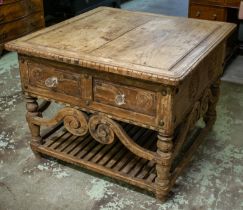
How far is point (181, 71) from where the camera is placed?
149 centimetres

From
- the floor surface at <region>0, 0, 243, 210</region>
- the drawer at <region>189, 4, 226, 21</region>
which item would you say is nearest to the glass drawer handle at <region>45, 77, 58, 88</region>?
the floor surface at <region>0, 0, 243, 210</region>

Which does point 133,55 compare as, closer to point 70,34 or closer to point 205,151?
point 70,34

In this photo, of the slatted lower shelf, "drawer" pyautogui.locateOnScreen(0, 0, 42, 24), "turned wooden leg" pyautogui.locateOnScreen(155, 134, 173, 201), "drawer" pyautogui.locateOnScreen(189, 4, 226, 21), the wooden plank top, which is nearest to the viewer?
the wooden plank top

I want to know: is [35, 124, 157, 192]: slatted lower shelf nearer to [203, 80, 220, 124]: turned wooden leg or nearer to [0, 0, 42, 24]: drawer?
[203, 80, 220, 124]: turned wooden leg

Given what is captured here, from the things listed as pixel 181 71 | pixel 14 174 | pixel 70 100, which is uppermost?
pixel 181 71

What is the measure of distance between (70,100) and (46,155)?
Result: 0.49 m

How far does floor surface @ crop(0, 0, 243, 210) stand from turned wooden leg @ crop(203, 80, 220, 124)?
0.32 feet

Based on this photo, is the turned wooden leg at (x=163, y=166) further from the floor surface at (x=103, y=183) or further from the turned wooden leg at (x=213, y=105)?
the turned wooden leg at (x=213, y=105)

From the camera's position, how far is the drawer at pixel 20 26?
3.44m

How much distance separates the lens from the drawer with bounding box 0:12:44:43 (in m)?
3.44

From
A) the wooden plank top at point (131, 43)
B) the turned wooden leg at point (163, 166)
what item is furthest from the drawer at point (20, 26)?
the turned wooden leg at point (163, 166)

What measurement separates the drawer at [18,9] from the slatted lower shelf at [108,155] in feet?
5.26

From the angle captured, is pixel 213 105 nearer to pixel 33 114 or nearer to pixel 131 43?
pixel 131 43

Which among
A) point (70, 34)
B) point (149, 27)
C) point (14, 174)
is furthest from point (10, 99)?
point (149, 27)
